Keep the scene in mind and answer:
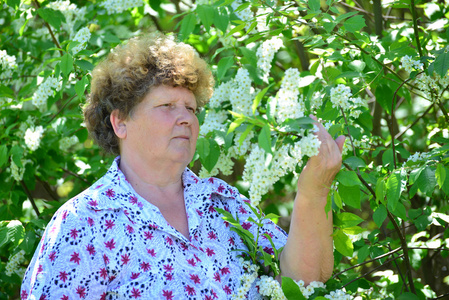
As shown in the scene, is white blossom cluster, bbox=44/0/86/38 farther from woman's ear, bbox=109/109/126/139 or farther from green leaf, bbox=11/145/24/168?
woman's ear, bbox=109/109/126/139

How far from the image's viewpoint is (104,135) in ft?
7.57

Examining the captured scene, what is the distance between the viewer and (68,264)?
69.1 inches

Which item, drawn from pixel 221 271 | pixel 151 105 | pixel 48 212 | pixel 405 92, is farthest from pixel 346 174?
pixel 48 212

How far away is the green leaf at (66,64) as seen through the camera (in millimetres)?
2473

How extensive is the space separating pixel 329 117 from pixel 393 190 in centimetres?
41

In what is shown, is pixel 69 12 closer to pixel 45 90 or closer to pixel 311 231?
pixel 45 90

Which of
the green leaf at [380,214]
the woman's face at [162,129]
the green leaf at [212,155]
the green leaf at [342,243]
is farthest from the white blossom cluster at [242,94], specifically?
the green leaf at [342,243]

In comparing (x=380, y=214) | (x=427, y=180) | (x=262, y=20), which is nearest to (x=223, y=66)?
(x=262, y=20)

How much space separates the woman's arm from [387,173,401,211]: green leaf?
21cm

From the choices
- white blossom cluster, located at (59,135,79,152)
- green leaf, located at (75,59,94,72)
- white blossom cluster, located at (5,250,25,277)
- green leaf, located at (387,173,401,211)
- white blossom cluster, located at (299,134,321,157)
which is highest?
white blossom cluster, located at (299,134,321,157)

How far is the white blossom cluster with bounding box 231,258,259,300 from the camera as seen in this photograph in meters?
1.96

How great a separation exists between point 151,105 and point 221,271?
0.67m

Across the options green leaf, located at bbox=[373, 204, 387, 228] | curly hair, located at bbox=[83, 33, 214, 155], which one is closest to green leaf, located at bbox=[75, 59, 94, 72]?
curly hair, located at bbox=[83, 33, 214, 155]

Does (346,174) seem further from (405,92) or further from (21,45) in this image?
(21,45)
